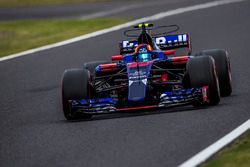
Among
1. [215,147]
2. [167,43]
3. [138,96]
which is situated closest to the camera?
[215,147]

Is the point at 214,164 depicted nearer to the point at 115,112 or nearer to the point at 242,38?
the point at 115,112

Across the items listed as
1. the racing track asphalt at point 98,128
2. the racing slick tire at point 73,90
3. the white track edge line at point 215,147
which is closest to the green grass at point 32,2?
the racing track asphalt at point 98,128

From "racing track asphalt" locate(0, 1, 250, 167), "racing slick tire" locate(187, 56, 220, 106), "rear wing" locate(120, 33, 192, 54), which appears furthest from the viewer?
"rear wing" locate(120, 33, 192, 54)

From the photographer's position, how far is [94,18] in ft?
79.5

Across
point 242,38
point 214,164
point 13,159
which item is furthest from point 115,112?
point 242,38

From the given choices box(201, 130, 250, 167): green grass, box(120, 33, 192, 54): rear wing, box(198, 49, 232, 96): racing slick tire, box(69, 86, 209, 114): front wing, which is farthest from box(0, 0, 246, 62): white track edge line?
box(201, 130, 250, 167): green grass

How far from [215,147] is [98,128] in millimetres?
2166

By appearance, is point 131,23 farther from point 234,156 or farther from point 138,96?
point 234,156

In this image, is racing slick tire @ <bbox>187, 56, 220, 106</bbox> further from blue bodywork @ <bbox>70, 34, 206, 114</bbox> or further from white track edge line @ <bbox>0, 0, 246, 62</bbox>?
white track edge line @ <bbox>0, 0, 246, 62</bbox>

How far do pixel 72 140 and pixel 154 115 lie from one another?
157 centimetres

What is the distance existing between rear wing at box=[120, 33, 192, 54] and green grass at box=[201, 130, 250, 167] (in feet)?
15.3

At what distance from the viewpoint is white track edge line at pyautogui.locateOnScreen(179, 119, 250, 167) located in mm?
9227

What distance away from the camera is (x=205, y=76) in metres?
12.2

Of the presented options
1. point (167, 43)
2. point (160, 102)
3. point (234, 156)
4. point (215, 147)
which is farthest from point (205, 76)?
point (234, 156)
